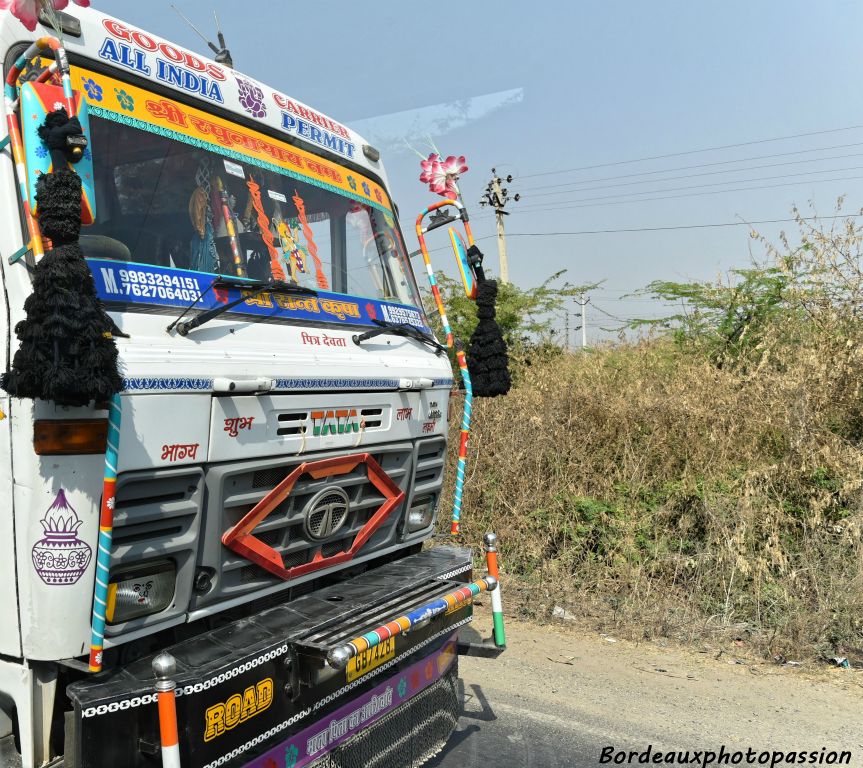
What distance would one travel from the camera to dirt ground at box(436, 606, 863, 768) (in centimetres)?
389

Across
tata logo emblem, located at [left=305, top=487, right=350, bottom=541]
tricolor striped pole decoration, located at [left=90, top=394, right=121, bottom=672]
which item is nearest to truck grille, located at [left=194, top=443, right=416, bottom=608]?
tata logo emblem, located at [left=305, top=487, right=350, bottom=541]

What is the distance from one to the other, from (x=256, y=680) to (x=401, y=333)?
6.04 feet

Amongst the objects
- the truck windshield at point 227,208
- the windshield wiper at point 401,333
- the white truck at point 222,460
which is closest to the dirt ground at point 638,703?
the white truck at point 222,460

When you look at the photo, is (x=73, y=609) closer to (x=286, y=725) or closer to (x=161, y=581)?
(x=161, y=581)

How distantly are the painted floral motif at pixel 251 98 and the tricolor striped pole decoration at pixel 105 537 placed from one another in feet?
5.93

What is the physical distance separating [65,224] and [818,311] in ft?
21.1

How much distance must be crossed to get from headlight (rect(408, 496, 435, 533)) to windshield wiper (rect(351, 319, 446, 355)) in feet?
2.55

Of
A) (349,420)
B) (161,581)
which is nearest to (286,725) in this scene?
(161,581)

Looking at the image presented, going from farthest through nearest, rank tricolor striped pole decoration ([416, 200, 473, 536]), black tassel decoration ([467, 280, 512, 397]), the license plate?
black tassel decoration ([467, 280, 512, 397]) → tricolor striped pole decoration ([416, 200, 473, 536]) → the license plate

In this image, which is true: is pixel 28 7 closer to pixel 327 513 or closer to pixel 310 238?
pixel 310 238

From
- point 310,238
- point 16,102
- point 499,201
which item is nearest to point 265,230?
point 310,238

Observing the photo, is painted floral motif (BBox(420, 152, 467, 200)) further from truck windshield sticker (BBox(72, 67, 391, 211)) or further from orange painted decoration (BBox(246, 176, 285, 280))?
orange painted decoration (BBox(246, 176, 285, 280))

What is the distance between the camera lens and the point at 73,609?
2.31 m

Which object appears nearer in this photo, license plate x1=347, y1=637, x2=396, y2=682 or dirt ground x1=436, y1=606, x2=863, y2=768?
license plate x1=347, y1=637, x2=396, y2=682
